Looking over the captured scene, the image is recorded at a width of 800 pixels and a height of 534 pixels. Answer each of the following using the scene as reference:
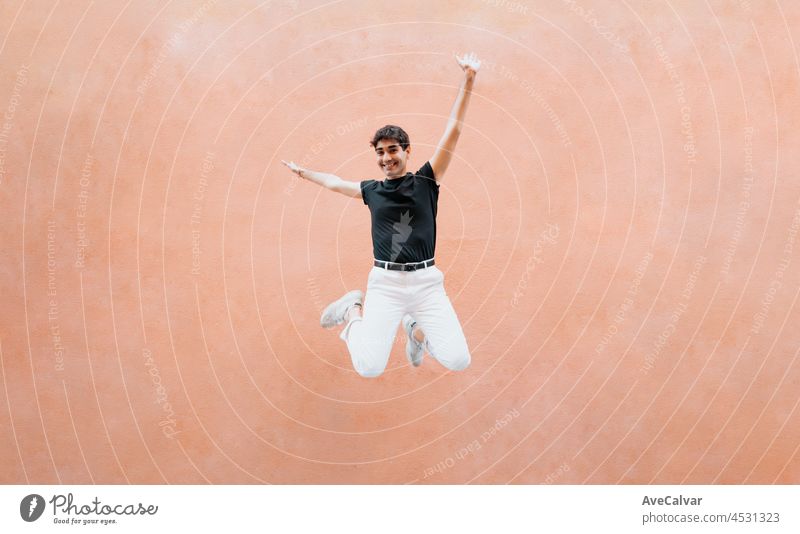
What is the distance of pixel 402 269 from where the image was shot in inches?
211

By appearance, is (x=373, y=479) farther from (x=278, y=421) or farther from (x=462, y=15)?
(x=462, y=15)

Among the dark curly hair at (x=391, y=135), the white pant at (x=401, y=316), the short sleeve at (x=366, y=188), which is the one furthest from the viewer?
the short sleeve at (x=366, y=188)

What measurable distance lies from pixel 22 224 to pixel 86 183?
650mm

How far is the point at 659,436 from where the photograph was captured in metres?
6.41

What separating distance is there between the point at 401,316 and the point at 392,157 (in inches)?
46.6
